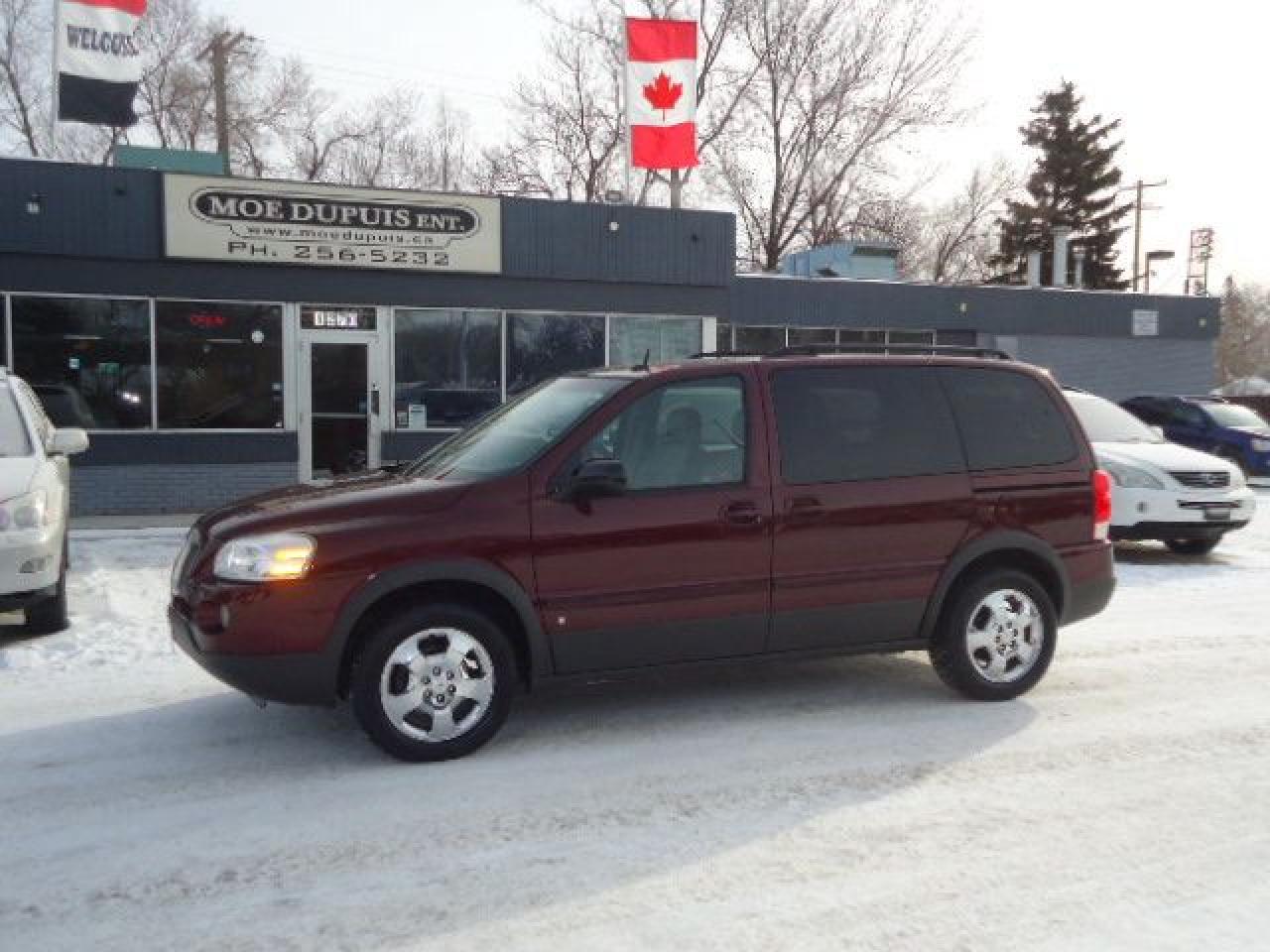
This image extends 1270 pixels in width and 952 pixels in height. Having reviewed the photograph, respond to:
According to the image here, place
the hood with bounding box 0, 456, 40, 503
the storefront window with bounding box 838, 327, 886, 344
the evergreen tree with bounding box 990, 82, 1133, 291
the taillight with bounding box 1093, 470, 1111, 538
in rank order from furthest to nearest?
1. the evergreen tree with bounding box 990, 82, 1133, 291
2. the storefront window with bounding box 838, 327, 886, 344
3. the hood with bounding box 0, 456, 40, 503
4. the taillight with bounding box 1093, 470, 1111, 538

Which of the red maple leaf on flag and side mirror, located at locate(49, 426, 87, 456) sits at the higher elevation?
the red maple leaf on flag

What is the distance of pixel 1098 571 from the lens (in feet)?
20.6

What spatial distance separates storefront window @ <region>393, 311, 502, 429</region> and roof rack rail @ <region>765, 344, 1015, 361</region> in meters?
9.75

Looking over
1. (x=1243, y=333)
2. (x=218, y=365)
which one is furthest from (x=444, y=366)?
(x=1243, y=333)

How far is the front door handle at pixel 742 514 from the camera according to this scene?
537 centimetres

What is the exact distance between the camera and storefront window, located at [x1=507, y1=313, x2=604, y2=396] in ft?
52.8

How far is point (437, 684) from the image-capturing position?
5.00 meters

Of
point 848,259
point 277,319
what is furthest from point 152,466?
point 848,259

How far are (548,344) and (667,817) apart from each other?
12.4 meters

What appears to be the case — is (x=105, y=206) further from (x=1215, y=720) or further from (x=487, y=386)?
(x=1215, y=720)

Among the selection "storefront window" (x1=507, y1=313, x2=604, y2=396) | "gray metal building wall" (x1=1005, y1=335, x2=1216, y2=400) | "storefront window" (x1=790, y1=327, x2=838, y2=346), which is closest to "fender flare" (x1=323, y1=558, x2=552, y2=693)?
"storefront window" (x1=507, y1=313, x2=604, y2=396)

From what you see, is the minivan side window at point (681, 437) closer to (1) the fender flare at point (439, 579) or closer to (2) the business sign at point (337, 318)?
(1) the fender flare at point (439, 579)

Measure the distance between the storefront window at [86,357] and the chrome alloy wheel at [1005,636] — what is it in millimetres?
11436

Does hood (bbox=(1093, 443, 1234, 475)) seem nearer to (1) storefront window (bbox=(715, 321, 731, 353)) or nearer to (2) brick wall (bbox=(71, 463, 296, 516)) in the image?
(1) storefront window (bbox=(715, 321, 731, 353))
